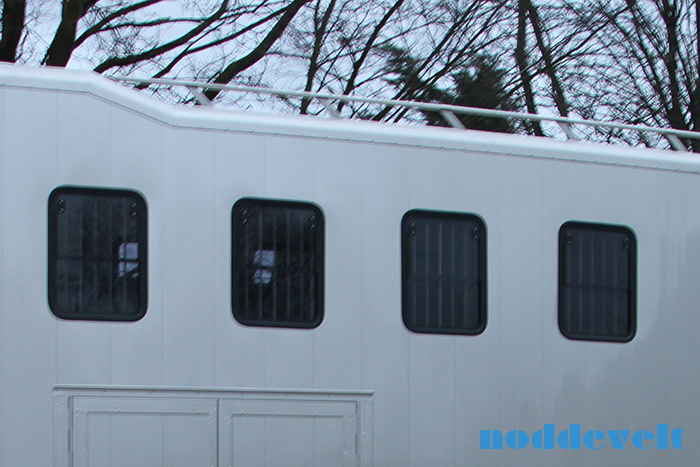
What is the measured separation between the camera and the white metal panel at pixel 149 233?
5047 mm

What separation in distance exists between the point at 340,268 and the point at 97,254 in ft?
4.92

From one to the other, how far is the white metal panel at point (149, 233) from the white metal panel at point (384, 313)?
128 cm

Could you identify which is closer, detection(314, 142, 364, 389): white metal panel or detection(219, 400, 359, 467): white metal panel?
detection(219, 400, 359, 467): white metal panel

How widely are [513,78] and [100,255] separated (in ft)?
23.8

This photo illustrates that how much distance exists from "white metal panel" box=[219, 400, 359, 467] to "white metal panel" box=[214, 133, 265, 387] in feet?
0.59

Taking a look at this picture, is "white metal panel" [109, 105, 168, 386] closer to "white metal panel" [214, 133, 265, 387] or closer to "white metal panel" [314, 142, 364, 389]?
"white metal panel" [214, 133, 265, 387]

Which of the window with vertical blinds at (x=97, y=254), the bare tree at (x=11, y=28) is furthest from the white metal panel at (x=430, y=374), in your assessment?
the bare tree at (x=11, y=28)

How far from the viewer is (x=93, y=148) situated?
5.11 meters

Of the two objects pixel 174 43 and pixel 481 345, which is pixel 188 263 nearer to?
pixel 481 345

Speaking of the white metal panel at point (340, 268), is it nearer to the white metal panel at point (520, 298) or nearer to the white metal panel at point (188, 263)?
the white metal panel at point (188, 263)

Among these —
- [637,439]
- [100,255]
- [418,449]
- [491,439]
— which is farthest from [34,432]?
[637,439]

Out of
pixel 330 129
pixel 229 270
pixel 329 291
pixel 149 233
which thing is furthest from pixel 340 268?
pixel 149 233

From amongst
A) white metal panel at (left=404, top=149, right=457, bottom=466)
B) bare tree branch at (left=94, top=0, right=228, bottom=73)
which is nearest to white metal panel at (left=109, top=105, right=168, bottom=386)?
white metal panel at (left=404, top=149, right=457, bottom=466)

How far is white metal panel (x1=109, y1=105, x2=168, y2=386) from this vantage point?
505cm
